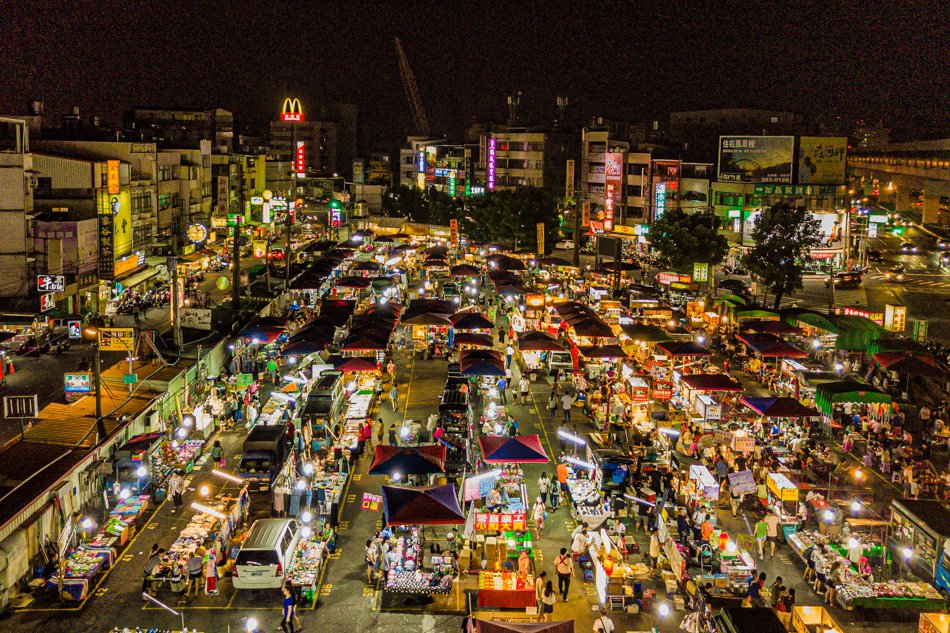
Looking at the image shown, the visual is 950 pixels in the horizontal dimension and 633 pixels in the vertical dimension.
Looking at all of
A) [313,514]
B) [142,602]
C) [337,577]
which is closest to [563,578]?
[337,577]

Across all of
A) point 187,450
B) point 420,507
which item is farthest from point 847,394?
point 187,450

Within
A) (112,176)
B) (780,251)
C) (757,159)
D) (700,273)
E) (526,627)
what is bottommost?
(526,627)

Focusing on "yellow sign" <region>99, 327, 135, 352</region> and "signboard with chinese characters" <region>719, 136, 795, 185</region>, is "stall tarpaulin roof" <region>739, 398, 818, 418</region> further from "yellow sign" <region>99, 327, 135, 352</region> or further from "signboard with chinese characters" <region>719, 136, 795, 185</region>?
"signboard with chinese characters" <region>719, 136, 795, 185</region>

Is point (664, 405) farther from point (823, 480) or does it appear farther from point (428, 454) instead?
point (428, 454)

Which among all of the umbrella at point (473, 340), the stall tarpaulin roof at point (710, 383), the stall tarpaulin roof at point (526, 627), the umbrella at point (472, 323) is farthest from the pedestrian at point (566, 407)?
the stall tarpaulin roof at point (526, 627)

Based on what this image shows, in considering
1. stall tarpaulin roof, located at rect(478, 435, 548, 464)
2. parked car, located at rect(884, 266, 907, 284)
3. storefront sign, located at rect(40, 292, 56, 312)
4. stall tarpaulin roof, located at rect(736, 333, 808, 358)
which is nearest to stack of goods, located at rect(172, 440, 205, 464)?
stall tarpaulin roof, located at rect(478, 435, 548, 464)

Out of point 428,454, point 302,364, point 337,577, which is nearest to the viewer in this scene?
point 337,577

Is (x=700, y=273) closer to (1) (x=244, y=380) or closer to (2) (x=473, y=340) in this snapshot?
(2) (x=473, y=340)
